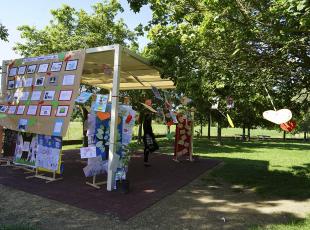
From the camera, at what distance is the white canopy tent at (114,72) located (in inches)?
335

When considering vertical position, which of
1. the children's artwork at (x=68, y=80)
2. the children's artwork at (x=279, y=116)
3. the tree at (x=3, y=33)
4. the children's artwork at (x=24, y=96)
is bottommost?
the children's artwork at (x=279, y=116)

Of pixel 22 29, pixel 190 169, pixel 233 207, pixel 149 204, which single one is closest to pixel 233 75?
pixel 233 207

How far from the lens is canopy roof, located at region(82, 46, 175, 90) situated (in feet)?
31.4

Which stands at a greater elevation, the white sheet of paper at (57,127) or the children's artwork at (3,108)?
the children's artwork at (3,108)

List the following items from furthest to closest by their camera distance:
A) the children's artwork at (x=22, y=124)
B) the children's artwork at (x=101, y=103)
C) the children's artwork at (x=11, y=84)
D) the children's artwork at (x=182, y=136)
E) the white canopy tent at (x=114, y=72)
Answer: the children's artwork at (x=182, y=136) < the children's artwork at (x=11, y=84) < the children's artwork at (x=22, y=124) < the children's artwork at (x=101, y=103) < the white canopy tent at (x=114, y=72)

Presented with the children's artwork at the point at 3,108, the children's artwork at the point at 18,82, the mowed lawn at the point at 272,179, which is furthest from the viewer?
the children's artwork at the point at 3,108

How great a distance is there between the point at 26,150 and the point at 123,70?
15.9 feet

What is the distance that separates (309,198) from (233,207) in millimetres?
2183

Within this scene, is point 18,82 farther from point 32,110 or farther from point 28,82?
point 32,110

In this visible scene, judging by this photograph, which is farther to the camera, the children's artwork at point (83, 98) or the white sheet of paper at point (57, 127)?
the white sheet of paper at point (57, 127)

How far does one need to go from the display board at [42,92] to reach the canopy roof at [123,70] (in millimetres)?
854

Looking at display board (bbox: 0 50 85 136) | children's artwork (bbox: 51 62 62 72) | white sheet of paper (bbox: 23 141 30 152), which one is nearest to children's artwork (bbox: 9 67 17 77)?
display board (bbox: 0 50 85 136)

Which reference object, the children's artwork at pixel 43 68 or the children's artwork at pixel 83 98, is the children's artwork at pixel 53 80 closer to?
the children's artwork at pixel 43 68

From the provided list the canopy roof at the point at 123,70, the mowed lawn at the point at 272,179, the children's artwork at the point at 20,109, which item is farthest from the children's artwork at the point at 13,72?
the mowed lawn at the point at 272,179
